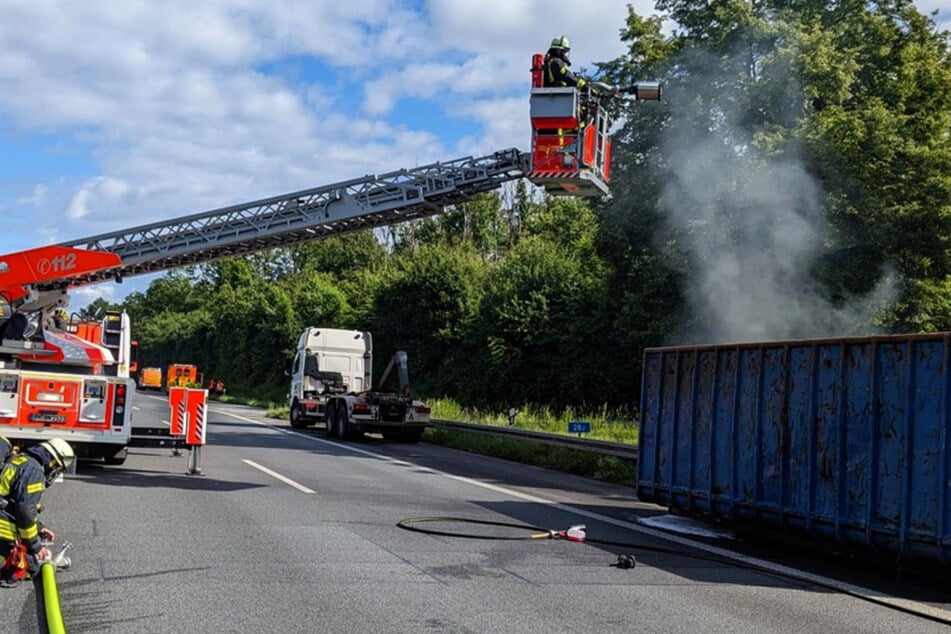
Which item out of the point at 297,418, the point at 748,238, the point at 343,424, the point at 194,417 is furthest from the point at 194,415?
the point at 297,418

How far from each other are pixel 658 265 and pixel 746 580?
13429mm

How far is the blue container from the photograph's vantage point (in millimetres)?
7961

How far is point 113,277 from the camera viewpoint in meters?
17.4

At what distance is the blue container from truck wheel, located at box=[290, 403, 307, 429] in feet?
58.6

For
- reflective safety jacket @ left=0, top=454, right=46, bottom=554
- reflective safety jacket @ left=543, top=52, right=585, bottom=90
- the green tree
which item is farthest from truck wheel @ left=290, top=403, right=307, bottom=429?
reflective safety jacket @ left=0, top=454, right=46, bottom=554

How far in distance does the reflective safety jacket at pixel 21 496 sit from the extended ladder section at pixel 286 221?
1168cm

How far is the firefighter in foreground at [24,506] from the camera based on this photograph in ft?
21.3

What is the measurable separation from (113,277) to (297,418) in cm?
1186

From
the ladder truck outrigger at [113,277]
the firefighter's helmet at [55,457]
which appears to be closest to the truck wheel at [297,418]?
the ladder truck outrigger at [113,277]

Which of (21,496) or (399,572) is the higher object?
(21,496)

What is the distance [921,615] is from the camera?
711 centimetres

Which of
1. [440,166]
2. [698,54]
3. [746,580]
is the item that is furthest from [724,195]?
[746,580]

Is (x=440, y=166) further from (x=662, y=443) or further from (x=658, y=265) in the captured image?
(x=662, y=443)

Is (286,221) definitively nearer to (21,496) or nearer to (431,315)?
(21,496)
